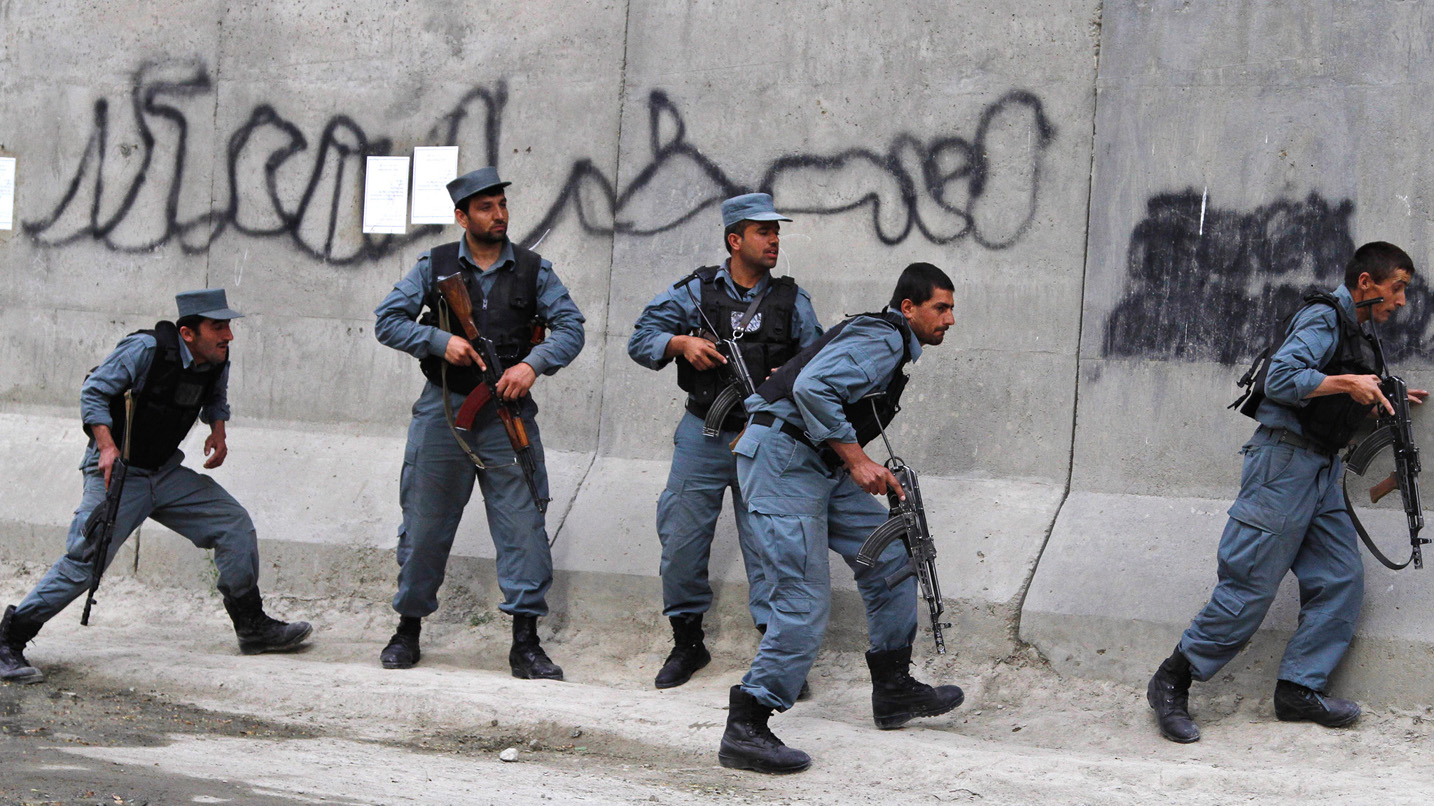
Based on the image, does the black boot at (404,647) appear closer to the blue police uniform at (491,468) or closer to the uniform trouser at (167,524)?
the blue police uniform at (491,468)

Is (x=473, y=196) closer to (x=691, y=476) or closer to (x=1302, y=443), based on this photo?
(x=691, y=476)

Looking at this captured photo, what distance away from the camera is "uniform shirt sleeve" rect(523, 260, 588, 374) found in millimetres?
5902

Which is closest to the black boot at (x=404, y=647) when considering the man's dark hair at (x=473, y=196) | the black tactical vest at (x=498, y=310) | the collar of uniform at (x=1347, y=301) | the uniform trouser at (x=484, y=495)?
the uniform trouser at (x=484, y=495)

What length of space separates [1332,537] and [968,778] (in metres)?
1.56

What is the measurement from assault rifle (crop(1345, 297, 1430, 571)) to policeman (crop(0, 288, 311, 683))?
4210 mm

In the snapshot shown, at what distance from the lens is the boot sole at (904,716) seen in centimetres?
516

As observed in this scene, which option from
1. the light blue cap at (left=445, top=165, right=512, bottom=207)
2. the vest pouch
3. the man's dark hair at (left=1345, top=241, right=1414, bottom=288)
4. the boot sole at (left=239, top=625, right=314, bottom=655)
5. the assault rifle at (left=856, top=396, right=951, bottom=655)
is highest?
the light blue cap at (left=445, top=165, right=512, bottom=207)

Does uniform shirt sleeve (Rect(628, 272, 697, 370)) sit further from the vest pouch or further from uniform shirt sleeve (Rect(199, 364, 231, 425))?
the vest pouch

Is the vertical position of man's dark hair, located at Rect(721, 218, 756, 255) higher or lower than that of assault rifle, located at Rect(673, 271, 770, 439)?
higher

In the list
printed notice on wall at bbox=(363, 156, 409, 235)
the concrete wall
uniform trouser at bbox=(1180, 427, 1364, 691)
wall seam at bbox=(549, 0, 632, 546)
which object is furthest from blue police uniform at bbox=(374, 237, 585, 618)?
uniform trouser at bbox=(1180, 427, 1364, 691)

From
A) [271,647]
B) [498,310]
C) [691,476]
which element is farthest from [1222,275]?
[271,647]

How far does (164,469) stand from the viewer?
20.1 feet

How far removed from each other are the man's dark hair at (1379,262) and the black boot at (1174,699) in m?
1.40

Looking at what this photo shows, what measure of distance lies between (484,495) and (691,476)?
0.87m
